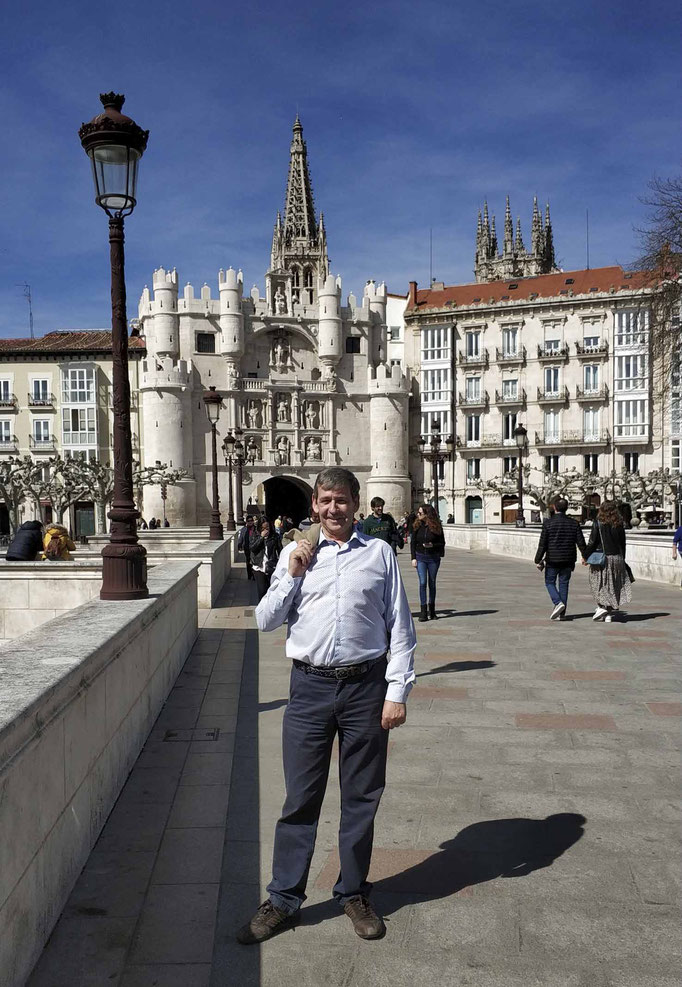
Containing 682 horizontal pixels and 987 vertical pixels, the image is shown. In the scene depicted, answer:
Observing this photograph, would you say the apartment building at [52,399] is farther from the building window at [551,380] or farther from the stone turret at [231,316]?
the building window at [551,380]

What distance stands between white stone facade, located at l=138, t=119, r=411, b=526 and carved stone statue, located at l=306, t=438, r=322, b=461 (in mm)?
108

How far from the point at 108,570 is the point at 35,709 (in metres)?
3.60

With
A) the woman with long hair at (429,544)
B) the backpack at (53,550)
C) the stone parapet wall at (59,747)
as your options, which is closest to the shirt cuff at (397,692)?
the stone parapet wall at (59,747)

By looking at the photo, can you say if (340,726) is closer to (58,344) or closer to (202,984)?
(202,984)

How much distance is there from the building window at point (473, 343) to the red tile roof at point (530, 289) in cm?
254

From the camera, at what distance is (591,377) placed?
6153cm

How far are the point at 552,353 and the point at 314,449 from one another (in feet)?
61.8

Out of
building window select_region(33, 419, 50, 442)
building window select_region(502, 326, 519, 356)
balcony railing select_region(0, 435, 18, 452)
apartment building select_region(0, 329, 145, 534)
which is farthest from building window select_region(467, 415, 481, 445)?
balcony railing select_region(0, 435, 18, 452)

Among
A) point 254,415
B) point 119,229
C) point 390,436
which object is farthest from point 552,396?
point 119,229

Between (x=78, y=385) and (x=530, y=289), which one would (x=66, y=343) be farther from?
(x=530, y=289)

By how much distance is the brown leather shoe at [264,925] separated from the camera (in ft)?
10.9

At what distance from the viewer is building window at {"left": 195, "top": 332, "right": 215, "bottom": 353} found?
63969mm

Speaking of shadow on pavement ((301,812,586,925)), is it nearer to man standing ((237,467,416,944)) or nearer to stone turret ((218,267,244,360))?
man standing ((237,467,416,944))

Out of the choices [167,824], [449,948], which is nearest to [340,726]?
[449,948]
